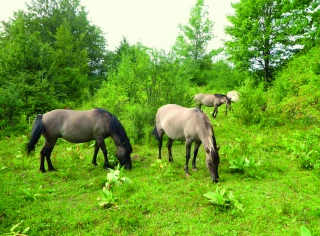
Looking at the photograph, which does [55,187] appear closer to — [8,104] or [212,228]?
[212,228]

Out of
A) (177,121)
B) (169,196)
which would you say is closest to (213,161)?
(169,196)

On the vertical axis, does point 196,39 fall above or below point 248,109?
above

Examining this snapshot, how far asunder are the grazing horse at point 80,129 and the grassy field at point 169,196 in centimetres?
66

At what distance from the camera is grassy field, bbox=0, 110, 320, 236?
3.90 m

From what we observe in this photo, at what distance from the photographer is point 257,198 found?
186 inches

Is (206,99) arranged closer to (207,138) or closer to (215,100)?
(215,100)

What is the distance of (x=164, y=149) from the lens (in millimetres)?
8945

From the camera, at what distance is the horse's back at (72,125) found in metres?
6.71

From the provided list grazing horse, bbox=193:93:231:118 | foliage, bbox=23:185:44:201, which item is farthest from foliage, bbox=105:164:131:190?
grazing horse, bbox=193:93:231:118

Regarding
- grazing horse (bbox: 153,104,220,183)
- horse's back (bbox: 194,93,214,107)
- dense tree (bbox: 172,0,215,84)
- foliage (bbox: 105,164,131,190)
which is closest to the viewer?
foliage (bbox: 105,164,131,190)

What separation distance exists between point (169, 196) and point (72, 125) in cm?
403

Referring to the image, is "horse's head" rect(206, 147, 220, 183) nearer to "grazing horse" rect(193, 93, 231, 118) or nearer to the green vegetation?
the green vegetation

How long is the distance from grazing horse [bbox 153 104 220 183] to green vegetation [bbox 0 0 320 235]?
61 centimetres

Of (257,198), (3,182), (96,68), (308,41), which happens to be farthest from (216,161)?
(96,68)
